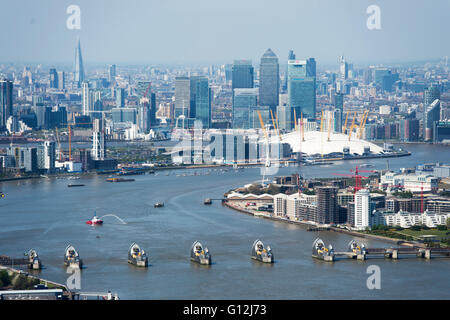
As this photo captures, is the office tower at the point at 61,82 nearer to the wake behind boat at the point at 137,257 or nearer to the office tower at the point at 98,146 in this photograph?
the office tower at the point at 98,146

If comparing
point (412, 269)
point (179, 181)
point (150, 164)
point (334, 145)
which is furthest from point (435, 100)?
point (412, 269)

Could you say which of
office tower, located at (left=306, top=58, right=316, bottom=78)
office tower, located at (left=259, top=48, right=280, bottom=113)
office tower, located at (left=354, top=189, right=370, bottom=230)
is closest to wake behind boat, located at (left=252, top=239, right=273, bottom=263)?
office tower, located at (left=354, top=189, right=370, bottom=230)

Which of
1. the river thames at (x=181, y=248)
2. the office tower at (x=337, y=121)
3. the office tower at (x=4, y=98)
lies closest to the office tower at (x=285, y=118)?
the office tower at (x=337, y=121)

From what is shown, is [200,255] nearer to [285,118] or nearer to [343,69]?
[285,118]

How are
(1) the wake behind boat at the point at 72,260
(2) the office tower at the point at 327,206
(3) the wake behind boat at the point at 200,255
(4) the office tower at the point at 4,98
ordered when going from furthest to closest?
(4) the office tower at the point at 4,98
(2) the office tower at the point at 327,206
(3) the wake behind boat at the point at 200,255
(1) the wake behind boat at the point at 72,260

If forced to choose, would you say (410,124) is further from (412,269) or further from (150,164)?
(412,269)
